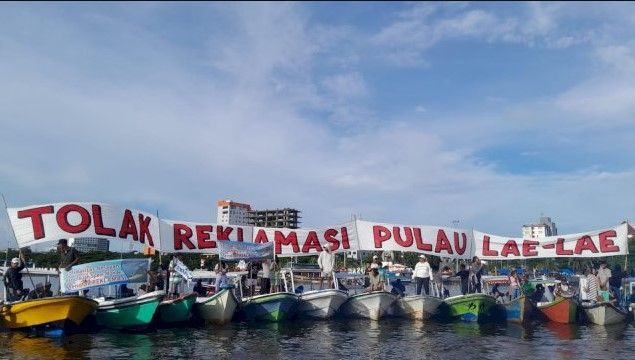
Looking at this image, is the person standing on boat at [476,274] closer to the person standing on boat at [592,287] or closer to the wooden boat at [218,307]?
the person standing on boat at [592,287]

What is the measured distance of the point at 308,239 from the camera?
2528 centimetres

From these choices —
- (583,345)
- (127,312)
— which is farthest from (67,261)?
(583,345)

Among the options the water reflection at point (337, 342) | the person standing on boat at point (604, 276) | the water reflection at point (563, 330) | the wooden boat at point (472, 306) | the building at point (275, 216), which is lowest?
the water reflection at point (563, 330)

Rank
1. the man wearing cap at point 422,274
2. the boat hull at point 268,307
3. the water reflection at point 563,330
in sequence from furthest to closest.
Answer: the man wearing cap at point 422,274, the boat hull at point 268,307, the water reflection at point 563,330

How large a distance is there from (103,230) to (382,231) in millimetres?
11838

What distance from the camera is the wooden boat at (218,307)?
21.4 metres

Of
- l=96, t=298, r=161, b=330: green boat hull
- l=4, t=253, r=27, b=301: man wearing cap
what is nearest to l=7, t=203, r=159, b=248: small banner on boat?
l=4, t=253, r=27, b=301: man wearing cap

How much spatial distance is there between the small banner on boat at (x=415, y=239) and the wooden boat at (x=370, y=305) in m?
2.33

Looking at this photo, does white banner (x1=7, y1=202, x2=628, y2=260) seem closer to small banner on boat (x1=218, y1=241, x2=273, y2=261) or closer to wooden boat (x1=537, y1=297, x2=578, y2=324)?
small banner on boat (x1=218, y1=241, x2=273, y2=261)

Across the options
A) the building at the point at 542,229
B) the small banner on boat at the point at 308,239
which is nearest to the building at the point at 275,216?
the building at the point at 542,229

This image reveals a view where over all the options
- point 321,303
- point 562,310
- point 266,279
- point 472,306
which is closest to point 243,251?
point 266,279

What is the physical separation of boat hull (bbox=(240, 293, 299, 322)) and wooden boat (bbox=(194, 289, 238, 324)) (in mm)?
581

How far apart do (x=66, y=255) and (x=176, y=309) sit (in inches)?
170

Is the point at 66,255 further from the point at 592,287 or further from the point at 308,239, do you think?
the point at 592,287
